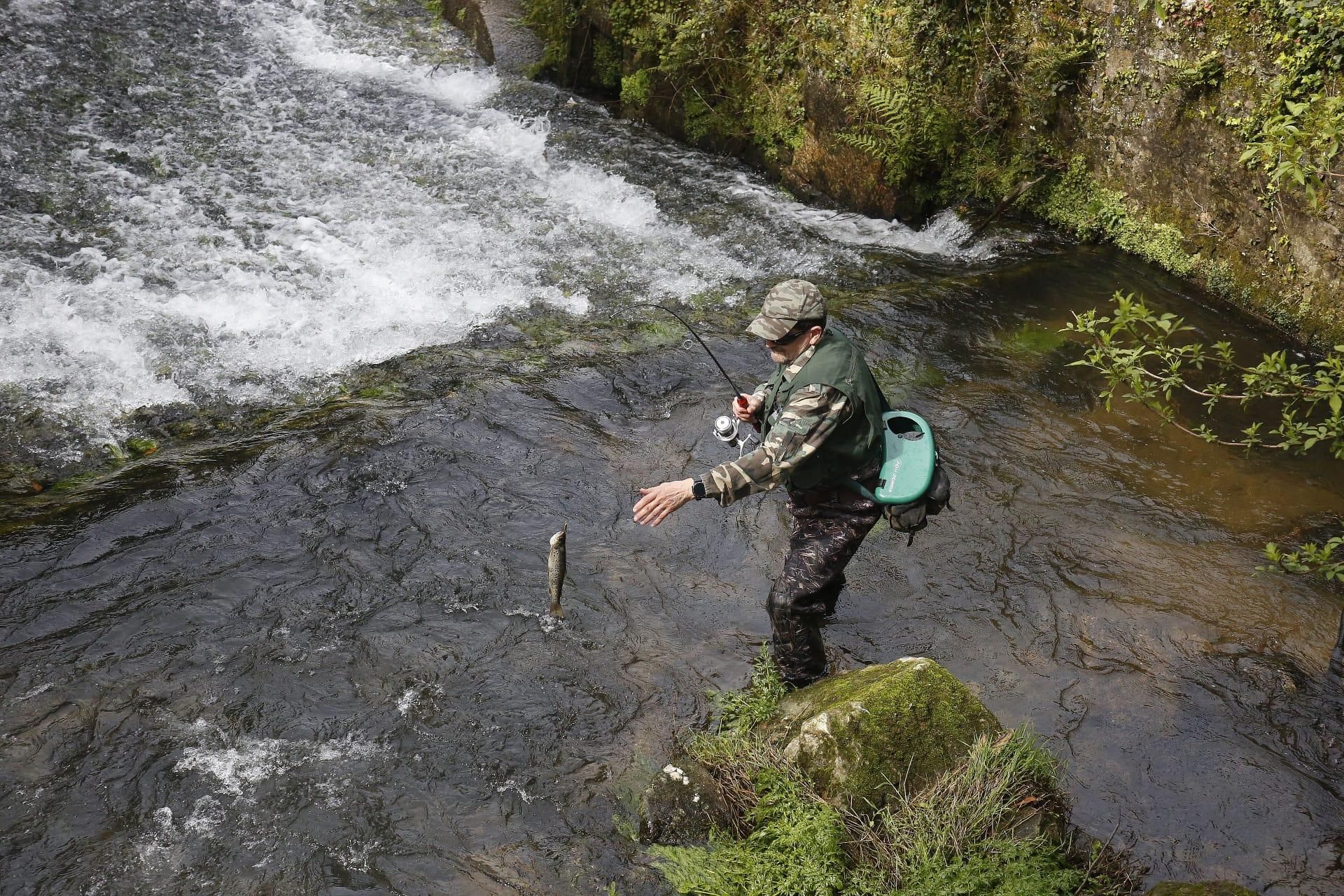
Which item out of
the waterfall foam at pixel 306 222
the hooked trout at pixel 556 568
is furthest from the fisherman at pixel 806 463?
the waterfall foam at pixel 306 222

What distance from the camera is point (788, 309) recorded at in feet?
15.9

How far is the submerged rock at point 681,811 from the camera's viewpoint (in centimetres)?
481

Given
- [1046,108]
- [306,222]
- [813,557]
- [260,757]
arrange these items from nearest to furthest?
1. [260,757]
2. [813,557]
3. [1046,108]
4. [306,222]

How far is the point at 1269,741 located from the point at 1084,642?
108cm

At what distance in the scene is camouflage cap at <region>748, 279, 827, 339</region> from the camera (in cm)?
485

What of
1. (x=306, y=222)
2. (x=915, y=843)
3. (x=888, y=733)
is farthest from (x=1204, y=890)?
(x=306, y=222)

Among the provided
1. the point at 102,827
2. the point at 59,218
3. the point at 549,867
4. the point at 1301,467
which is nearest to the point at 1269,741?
the point at 1301,467

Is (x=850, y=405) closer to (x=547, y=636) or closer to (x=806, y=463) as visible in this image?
(x=806, y=463)

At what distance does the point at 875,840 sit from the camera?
4508 millimetres

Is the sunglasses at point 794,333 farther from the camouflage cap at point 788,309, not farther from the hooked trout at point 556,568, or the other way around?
the hooked trout at point 556,568

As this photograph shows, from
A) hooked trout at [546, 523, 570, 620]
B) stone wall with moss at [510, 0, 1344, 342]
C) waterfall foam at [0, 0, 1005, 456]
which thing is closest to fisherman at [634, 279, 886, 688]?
hooked trout at [546, 523, 570, 620]

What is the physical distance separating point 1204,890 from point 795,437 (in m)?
2.72

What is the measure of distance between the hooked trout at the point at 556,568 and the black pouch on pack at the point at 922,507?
6.04 ft

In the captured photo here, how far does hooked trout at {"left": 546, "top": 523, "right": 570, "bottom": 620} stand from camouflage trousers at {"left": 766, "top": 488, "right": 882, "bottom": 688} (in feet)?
4.02
